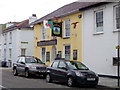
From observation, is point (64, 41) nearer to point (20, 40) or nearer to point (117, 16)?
point (117, 16)

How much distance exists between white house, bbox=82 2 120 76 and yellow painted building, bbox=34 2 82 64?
101 cm

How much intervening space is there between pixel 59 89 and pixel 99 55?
7281mm

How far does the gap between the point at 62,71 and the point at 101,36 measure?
223 inches

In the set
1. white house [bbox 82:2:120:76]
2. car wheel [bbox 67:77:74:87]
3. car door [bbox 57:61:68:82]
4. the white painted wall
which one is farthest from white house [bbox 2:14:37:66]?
car wheel [bbox 67:77:74:87]

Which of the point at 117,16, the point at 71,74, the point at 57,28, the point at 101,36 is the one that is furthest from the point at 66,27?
the point at 71,74

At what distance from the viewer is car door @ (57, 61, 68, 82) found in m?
15.7

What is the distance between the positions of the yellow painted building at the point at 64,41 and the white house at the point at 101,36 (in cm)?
101

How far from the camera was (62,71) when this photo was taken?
1591cm

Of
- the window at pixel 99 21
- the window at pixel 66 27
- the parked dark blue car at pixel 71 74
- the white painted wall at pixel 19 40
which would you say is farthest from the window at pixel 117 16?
the white painted wall at pixel 19 40

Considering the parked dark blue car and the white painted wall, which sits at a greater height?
the white painted wall

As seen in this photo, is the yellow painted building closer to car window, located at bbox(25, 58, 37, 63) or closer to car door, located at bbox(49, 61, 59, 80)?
car window, located at bbox(25, 58, 37, 63)

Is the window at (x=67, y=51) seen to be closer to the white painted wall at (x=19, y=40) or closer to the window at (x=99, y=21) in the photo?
the window at (x=99, y=21)

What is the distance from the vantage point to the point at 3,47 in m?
43.2

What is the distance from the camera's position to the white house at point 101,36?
18.8 meters
